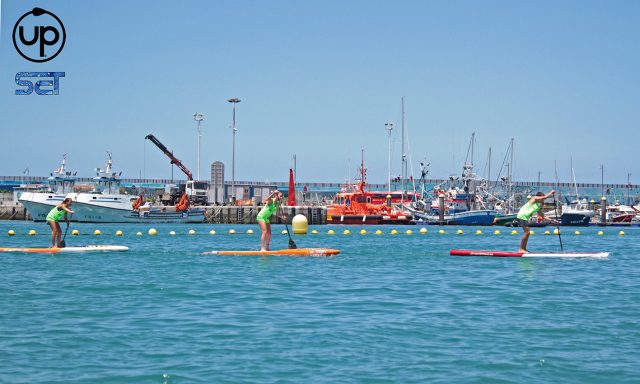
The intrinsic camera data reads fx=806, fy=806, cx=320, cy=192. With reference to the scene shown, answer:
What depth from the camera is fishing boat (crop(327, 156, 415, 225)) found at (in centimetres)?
7488

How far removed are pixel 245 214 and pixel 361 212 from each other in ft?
37.5

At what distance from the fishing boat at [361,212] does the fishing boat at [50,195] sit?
23984 millimetres

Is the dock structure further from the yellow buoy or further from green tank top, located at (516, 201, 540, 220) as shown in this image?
green tank top, located at (516, 201, 540, 220)

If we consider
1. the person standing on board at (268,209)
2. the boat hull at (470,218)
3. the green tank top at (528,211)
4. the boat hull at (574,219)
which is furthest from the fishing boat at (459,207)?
the person standing on board at (268,209)

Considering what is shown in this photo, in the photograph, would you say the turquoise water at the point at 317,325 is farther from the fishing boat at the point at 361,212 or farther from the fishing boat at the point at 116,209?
the fishing boat at the point at 361,212

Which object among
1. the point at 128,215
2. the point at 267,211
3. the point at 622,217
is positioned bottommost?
the point at 622,217

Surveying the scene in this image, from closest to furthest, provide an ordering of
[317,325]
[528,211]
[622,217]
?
[317,325] → [528,211] → [622,217]

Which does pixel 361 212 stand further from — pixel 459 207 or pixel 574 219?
pixel 574 219

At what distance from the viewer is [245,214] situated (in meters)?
78.6

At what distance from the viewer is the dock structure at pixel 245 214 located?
77750mm

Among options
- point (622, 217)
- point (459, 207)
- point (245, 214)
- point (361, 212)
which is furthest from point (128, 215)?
point (622, 217)

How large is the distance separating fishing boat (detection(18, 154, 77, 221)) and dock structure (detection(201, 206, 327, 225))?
13522 mm

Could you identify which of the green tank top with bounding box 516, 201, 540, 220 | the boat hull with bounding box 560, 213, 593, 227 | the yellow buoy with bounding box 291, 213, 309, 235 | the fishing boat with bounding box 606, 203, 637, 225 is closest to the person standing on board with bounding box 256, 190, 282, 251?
the green tank top with bounding box 516, 201, 540, 220

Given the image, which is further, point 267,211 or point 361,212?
point 361,212
